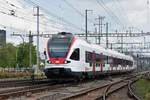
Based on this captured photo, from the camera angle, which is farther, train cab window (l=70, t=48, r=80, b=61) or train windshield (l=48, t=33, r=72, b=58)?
train cab window (l=70, t=48, r=80, b=61)

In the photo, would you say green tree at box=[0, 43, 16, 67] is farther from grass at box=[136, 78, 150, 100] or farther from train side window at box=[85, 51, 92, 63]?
grass at box=[136, 78, 150, 100]

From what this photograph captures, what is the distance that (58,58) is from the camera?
22078 mm

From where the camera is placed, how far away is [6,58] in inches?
3954

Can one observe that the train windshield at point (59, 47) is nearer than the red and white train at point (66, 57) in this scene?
No

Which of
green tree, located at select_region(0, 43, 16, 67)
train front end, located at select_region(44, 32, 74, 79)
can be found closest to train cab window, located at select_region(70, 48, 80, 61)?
train front end, located at select_region(44, 32, 74, 79)

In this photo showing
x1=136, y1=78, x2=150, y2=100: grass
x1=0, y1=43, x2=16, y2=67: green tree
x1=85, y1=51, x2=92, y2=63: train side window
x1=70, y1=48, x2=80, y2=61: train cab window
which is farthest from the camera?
x1=0, y1=43, x2=16, y2=67: green tree

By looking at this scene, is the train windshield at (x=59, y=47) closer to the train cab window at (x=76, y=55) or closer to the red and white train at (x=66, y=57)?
the red and white train at (x=66, y=57)

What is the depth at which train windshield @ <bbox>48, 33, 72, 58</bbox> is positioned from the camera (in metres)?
22.2

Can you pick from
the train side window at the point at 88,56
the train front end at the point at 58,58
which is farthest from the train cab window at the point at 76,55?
the train side window at the point at 88,56

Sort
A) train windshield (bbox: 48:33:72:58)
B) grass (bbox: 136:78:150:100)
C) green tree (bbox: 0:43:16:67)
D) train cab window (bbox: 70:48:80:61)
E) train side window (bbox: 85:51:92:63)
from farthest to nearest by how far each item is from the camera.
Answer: green tree (bbox: 0:43:16:67)
train side window (bbox: 85:51:92:63)
train cab window (bbox: 70:48:80:61)
train windshield (bbox: 48:33:72:58)
grass (bbox: 136:78:150:100)

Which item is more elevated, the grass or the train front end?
the train front end

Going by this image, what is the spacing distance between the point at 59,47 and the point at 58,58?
889mm

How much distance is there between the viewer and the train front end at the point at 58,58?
859 inches

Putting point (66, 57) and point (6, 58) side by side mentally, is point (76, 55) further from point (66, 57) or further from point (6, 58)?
point (6, 58)
